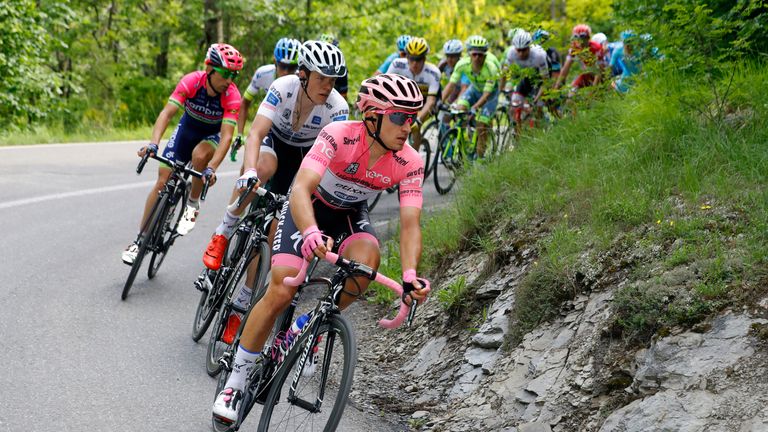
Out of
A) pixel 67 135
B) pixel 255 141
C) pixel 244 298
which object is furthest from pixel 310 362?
pixel 67 135

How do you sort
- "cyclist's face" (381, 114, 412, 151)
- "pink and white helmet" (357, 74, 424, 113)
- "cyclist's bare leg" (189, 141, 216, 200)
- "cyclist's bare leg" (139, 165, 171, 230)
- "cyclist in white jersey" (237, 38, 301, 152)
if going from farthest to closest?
"cyclist in white jersey" (237, 38, 301, 152) < "cyclist's bare leg" (189, 141, 216, 200) < "cyclist's bare leg" (139, 165, 171, 230) < "cyclist's face" (381, 114, 412, 151) < "pink and white helmet" (357, 74, 424, 113)

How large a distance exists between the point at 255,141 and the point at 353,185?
143 cm

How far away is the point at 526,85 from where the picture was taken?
44.3 ft

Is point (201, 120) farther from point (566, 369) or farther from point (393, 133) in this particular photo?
point (566, 369)

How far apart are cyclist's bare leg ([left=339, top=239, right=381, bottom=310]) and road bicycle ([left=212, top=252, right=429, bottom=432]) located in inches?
2.8

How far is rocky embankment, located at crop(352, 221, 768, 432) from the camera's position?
14.2 feet

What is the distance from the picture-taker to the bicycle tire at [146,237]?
798cm

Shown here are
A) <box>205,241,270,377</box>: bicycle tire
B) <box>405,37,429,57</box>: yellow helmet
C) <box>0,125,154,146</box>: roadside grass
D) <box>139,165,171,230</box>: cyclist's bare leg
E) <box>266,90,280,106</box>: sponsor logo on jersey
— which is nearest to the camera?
<box>205,241,270,377</box>: bicycle tire

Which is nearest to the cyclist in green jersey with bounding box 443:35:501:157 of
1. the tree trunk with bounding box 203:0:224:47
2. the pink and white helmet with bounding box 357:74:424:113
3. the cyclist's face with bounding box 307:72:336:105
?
the cyclist's face with bounding box 307:72:336:105

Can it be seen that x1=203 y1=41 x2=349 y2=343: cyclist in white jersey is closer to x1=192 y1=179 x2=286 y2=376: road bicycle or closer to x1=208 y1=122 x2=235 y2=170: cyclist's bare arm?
x1=192 y1=179 x2=286 y2=376: road bicycle

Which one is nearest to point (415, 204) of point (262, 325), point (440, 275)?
point (262, 325)

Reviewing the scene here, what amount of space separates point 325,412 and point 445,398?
133cm

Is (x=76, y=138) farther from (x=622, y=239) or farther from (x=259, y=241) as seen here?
(x=622, y=239)

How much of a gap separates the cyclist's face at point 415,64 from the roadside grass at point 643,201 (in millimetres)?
3366
